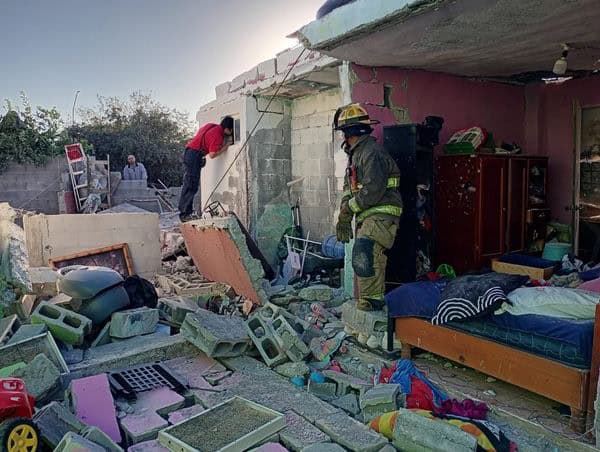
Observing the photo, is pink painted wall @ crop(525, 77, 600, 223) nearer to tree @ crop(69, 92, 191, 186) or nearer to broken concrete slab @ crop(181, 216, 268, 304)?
broken concrete slab @ crop(181, 216, 268, 304)

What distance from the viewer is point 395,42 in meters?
4.54

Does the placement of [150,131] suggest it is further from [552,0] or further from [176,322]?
[552,0]

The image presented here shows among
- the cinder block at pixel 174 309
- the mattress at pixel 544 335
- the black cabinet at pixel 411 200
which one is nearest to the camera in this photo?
the mattress at pixel 544 335

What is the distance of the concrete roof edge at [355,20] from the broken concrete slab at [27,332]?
3696mm

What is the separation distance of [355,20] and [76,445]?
3.79 m

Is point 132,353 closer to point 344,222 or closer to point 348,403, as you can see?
point 348,403

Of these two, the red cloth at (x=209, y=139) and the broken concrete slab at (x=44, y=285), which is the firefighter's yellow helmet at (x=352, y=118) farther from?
the red cloth at (x=209, y=139)

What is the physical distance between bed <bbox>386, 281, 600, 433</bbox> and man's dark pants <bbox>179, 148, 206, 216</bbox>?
525 cm

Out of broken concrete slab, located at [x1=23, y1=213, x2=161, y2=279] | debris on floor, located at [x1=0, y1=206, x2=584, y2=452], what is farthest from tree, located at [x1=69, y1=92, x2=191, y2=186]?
debris on floor, located at [x1=0, y1=206, x2=584, y2=452]

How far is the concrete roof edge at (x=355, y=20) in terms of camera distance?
12.5 ft

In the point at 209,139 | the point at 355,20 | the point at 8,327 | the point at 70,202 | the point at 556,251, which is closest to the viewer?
the point at 355,20

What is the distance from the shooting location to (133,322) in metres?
5.07

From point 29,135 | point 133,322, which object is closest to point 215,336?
point 133,322

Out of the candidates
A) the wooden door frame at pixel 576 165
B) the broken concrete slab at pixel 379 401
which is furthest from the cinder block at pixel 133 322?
the wooden door frame at pixel 576 165
